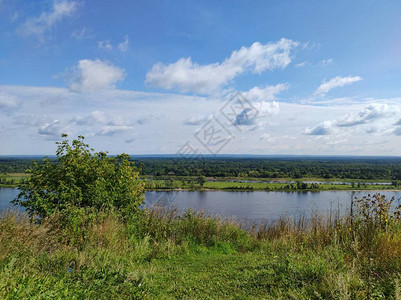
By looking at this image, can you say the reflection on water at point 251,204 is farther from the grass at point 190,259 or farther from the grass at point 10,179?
the grass at point 10,179

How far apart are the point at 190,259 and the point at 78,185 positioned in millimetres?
3187

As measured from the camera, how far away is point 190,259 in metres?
5.24

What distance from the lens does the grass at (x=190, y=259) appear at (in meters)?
3.13

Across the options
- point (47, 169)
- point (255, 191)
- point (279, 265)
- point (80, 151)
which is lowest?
point (255, 191)

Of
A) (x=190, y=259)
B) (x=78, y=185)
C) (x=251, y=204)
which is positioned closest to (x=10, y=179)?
(x=251, y=204)

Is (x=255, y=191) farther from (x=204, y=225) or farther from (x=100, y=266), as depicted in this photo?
(x=100, y=266)

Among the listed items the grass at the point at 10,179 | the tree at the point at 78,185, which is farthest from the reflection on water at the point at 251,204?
the grass at the point at 10,179

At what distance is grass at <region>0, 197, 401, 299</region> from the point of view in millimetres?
3135

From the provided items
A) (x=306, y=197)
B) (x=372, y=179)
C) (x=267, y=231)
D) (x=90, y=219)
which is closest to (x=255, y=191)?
(x=306, y=197)

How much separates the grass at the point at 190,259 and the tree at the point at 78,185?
0.53m

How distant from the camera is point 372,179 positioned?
52.7 m

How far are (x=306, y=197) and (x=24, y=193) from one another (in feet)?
117

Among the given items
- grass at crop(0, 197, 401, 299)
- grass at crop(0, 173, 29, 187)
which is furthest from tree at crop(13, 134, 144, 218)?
grass at crop(0, 173, 29, 187)

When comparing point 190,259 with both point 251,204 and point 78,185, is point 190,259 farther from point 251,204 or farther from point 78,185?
point 251,204
